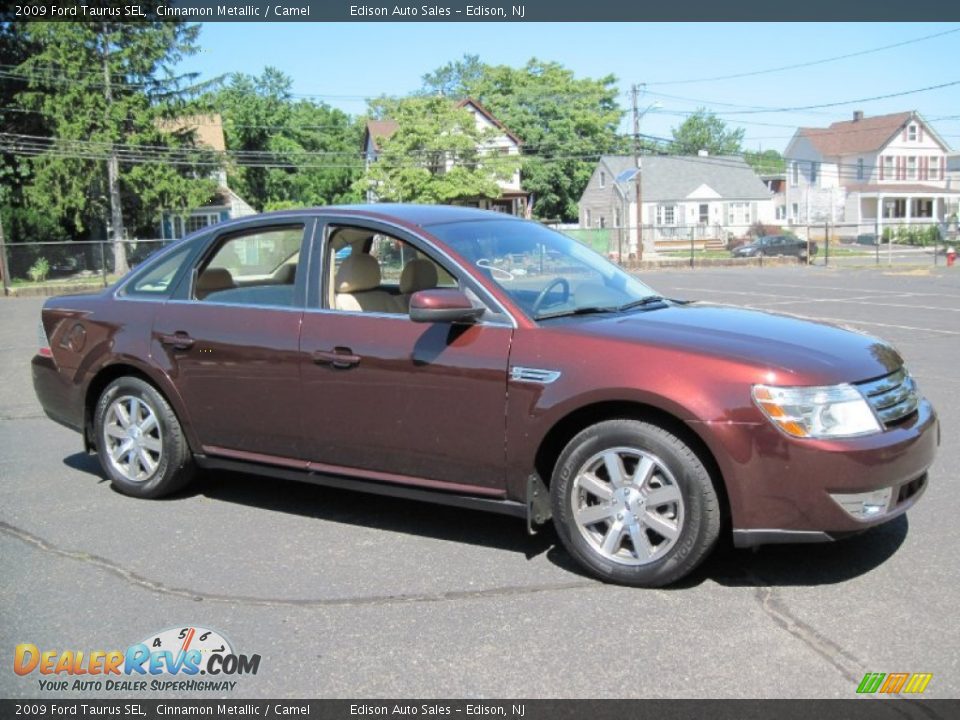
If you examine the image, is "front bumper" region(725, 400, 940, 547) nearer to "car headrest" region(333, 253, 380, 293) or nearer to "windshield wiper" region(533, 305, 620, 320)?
"windshield wiper" region(533, 305, 620, 320)

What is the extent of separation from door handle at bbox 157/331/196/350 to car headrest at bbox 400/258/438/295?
128cm

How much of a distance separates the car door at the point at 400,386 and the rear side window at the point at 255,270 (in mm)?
258

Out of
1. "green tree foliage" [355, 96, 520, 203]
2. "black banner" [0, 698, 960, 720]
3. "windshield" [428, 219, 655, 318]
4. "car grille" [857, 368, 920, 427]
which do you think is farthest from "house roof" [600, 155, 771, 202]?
"black banner" [0, 698, 960, 720]

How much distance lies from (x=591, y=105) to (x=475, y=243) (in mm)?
71217

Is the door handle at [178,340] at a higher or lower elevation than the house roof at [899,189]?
lower

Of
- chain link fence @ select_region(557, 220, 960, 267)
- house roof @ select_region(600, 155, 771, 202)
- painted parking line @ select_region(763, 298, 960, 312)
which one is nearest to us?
painted parking line @ select_region(763, 298, 960, 312)

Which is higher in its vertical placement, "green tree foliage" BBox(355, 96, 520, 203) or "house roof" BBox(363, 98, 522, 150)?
"house roof" BBox(363, 98, 522, 150)

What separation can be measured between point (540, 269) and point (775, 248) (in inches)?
1755

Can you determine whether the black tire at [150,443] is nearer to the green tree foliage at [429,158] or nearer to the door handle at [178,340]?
the door handle at [178,340]

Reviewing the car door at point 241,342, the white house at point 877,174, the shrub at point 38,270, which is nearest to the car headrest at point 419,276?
the car door at point 241,342

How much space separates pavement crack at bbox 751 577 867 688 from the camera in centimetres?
327

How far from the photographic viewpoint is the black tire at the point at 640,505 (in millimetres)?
3854

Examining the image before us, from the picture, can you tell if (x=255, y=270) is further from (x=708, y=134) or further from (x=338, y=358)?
(x=708, y=134)

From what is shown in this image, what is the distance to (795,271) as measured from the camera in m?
34.8
